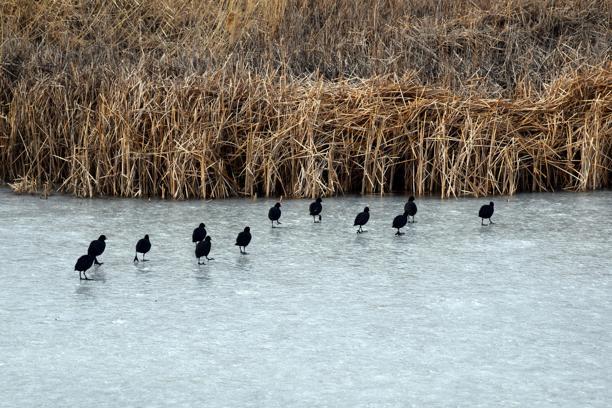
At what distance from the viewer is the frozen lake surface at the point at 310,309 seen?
16.1ft


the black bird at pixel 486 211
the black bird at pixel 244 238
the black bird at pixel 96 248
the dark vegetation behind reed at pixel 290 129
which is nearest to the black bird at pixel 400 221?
the black bird at pixel 486 211

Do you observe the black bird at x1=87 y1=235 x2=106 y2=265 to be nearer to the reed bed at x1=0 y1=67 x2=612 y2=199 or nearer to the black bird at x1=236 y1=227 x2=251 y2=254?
the black bird at x1=236 y1=227 x2=251 y2=254

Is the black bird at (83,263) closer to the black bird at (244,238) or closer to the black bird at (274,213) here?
the black bird at (244,238)

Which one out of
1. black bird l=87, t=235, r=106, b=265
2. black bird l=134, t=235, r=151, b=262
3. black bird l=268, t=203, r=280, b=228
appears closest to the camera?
black bird l=87, t=235, r=106, b=265

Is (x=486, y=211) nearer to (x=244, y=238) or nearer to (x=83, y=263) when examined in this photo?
(x=244, y=238)

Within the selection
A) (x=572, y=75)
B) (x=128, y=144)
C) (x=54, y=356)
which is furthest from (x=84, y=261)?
(x=572, y=75)

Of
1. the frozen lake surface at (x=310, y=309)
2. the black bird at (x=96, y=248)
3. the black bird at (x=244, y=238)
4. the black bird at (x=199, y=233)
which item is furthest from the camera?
the black bird at (x=199, y=233)

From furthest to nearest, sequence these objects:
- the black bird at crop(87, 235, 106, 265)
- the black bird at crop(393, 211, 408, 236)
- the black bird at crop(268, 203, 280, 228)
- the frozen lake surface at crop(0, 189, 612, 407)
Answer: the black bird at crop(268, 203, 280, 228) → the black bird at crop(393, 211, 408, 236) → the black bird at crop(87, 235, 106, 265) → the frozen lake surface at crop(0, 189, 612, 407)

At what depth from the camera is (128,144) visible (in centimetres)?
962

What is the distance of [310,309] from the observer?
6.23 metres

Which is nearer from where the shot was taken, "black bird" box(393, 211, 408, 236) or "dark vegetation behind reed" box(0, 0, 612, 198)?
"black bird" box(393, 211, 408, 236)

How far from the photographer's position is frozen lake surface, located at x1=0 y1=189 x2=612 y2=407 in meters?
4.91

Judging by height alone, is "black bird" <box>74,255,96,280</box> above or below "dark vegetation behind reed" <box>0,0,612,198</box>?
below

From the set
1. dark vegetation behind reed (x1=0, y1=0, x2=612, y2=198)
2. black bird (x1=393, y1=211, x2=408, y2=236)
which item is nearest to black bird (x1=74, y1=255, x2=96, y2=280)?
black bird (x1=393, y1=211, x2=408, y2=236)
